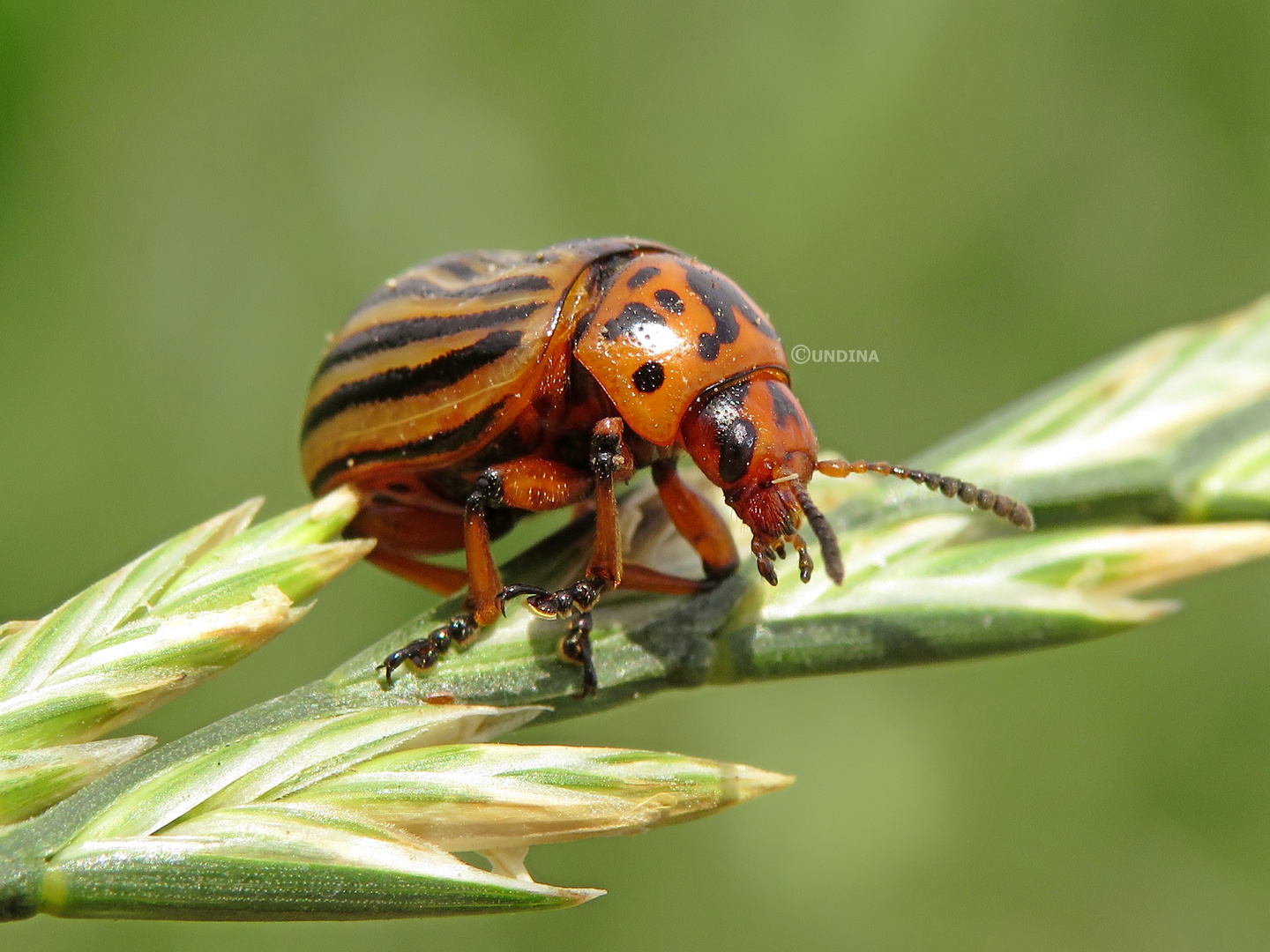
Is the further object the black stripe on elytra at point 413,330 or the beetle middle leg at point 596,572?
the black stripe on elytra at point 413,330

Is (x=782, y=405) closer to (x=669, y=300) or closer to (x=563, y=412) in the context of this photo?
(x=669, y=300)

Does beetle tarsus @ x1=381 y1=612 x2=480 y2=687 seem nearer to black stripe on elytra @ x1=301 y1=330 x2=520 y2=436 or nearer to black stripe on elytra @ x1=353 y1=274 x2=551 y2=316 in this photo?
black stripe on elytra @ x1=301 y1=330 x2=520 y2=436

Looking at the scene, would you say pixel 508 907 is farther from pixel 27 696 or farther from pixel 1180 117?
pixel 1180 117

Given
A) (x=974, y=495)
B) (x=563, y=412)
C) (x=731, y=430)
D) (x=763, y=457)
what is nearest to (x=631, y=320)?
(x=563, y=412)

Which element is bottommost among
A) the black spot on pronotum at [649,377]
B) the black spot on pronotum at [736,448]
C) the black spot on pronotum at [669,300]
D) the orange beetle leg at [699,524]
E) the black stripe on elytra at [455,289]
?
the orange beetle leg at [699,524]

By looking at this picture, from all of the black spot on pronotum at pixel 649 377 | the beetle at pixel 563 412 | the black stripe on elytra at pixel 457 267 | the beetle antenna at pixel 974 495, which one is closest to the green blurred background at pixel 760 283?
the beetle at pixel 563 412

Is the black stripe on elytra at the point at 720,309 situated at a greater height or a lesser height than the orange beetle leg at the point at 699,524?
greater

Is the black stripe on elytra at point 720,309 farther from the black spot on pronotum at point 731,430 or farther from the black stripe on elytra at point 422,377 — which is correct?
the black stripe on elytra at point 422,377
